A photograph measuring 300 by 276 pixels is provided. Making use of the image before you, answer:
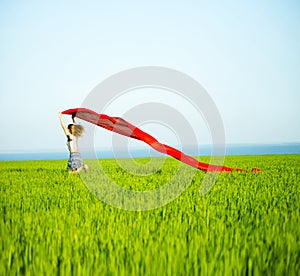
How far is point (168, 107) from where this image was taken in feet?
30.0

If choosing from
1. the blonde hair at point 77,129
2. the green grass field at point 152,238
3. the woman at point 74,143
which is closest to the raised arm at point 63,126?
the woman at point 74,143

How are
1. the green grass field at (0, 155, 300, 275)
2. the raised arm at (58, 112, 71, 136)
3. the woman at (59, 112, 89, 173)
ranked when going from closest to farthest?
the green grass field at (0, 155, 300, 275), the raised arm at (58, 112, 71, 136), the woman at (59, 112, 89, 173)

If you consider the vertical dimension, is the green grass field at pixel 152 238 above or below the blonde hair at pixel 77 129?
below

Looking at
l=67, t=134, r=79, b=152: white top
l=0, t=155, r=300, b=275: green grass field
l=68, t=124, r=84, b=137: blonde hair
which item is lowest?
l=0, t=155, r=300, b=275: green grass field

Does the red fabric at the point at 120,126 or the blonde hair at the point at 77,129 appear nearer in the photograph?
the red fabric at the point at 120,126

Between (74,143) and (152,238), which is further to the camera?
(74,143)

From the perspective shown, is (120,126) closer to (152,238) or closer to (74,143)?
(74,143)

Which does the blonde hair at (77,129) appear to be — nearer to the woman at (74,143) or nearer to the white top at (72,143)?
the woman at (74,143)

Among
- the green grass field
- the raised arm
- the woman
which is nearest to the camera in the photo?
the green grass field

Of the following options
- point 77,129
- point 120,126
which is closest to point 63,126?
point 77,129

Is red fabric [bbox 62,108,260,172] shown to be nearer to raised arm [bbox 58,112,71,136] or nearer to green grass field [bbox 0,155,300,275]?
raised arm [bbox 58,112,71,136]

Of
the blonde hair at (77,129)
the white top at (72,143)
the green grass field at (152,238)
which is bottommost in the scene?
the green grass field at (152,238)

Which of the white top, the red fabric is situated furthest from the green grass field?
the white top

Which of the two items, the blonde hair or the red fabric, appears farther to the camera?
the blonde hair
